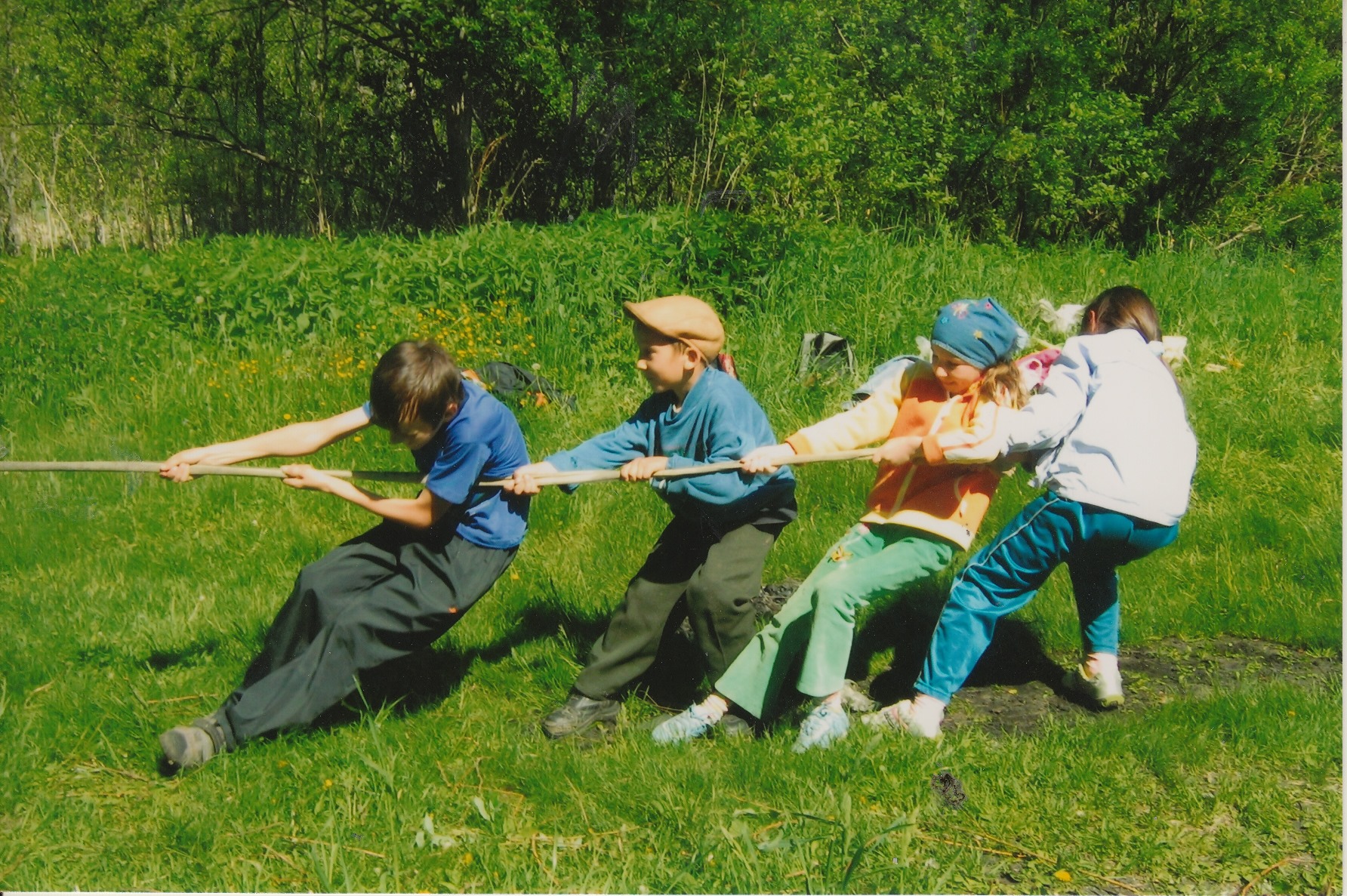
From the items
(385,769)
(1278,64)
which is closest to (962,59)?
(1278,64)

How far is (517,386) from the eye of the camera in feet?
22.5

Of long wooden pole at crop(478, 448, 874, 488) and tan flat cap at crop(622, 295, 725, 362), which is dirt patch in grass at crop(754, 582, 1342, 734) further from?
tan flat cap at crop(622, 295, 725, 362)

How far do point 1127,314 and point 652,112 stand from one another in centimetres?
919

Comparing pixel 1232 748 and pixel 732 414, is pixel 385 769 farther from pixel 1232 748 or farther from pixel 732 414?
pixel 1232 748

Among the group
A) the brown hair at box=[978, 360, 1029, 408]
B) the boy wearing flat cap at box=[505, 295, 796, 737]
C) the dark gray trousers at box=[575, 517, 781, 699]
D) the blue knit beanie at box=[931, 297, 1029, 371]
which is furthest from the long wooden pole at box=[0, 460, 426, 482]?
the brown hair at box=[978, 360, 1029, 408]

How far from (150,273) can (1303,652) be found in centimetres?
741

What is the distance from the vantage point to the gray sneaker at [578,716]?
3.98 metres

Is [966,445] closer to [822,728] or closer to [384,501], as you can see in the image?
[822,728]

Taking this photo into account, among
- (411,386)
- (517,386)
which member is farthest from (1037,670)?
(517,386)

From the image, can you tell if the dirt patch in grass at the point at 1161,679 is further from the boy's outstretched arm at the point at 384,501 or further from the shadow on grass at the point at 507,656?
the boy's outstretched arm at the point at 384,501

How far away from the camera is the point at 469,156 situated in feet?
45.5

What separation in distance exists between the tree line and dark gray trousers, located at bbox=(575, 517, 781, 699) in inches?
254

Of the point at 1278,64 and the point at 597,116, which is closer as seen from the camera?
the point at 1278,64

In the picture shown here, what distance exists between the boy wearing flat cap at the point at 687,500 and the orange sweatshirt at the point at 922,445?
258mm
